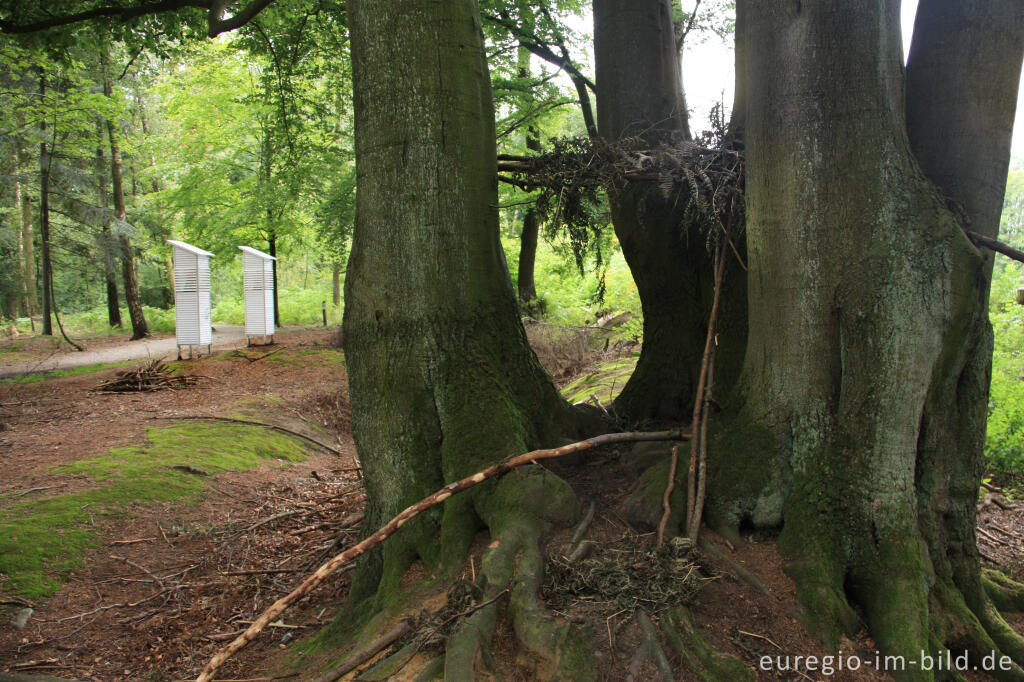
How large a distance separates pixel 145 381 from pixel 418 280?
9.94 m

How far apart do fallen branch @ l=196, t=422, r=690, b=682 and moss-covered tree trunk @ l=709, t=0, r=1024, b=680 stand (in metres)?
0.71

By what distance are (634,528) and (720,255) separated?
6.49 ft

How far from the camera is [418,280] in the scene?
3.78m

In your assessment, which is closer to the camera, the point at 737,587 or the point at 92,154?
the point at 737,587

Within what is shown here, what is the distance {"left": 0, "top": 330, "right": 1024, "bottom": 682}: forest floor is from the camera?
285cm

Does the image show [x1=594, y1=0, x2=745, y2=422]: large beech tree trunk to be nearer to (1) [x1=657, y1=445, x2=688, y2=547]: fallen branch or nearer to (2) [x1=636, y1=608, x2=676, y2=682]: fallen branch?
(1) [x1=657, y1=445, x2=688, y2=547]: fallen branch

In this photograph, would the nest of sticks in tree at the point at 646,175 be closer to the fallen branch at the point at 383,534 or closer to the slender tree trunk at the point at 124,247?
the fallen branch at the point at 383,534

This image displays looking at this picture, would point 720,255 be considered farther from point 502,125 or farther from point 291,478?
point 502,125

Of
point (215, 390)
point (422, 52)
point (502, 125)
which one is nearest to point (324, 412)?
point (215, 390)

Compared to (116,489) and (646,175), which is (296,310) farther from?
(646,175)

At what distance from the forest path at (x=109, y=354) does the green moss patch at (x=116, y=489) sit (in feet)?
23.0

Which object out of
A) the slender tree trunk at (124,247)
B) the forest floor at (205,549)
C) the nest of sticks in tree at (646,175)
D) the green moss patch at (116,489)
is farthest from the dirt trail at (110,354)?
the nest of sticks in tree at (646,175)

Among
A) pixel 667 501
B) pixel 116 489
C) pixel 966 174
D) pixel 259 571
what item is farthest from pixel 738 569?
pixel 116 489

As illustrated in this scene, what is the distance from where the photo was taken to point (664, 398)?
16.3 ft
